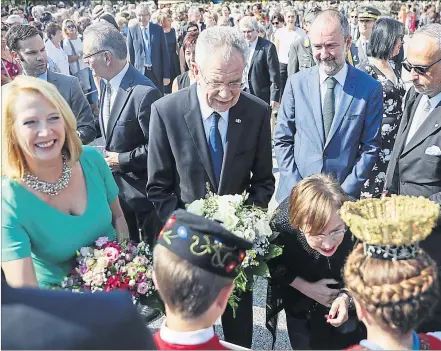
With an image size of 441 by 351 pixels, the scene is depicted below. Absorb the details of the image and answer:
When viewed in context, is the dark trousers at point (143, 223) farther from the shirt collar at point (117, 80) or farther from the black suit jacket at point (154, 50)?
the black suit jacket at point (154, 50)

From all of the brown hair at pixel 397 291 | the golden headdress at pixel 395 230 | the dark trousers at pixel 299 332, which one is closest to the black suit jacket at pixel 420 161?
the dark trousers at pixel 299 332

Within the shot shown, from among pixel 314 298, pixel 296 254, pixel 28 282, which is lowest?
pixel 314 298

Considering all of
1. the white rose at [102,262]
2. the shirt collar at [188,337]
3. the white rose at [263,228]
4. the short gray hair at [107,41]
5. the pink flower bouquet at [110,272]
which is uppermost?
the short gray hair at [107,41]

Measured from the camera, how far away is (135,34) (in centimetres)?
1007

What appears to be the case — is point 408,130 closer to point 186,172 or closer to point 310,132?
point 310,132

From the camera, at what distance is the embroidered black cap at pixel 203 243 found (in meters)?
1.93

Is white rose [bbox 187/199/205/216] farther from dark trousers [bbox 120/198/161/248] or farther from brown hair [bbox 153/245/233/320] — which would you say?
dark trousers [bbox 120/198/161/248]

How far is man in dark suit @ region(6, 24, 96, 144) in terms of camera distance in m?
4.36

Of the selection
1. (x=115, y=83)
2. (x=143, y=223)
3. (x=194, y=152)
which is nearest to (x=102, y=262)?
(x=194, y=152)

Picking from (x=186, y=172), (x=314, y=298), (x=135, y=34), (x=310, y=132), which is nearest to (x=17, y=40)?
(x=186, y=172)

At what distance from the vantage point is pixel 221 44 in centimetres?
305

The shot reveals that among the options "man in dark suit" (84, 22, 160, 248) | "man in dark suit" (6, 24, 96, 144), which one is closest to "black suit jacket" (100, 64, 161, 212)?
"man in dark suit" (84, 22, 160, 248)

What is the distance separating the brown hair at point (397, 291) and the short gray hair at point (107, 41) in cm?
280

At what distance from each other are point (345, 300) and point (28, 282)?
162cm
